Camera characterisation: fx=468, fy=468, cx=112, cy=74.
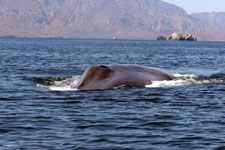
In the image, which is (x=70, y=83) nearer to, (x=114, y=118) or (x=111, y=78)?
(x=111, y=78)

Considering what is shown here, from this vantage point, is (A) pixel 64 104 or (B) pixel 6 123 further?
(A) pixel 64 104

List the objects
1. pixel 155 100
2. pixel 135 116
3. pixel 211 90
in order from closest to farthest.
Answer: pixel 135 116, pixel 155 100, pixel 211 90

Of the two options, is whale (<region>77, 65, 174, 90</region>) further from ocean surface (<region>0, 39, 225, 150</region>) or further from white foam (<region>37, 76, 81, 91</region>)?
white foam (<region>37, 76, 81, 91</region>)

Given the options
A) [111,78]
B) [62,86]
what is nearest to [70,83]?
[62,86]

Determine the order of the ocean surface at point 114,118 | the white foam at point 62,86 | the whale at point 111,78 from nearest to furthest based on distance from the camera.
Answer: the ocean surface at point 114,118
the whale at point 111,78
the white foam at point 62,86

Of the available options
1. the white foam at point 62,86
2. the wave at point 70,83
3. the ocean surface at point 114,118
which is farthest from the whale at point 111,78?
the white foam at point 62,86

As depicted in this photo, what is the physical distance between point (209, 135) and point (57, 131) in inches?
171

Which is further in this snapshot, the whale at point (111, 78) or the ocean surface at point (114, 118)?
the whale at point (111, 78)

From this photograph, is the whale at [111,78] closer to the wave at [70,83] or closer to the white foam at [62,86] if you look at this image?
the wave at [70,83]

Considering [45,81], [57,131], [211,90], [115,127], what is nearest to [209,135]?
[115,127]

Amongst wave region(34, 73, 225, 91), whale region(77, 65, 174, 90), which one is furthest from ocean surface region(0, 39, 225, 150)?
whale region(77, 65, 174, 90)

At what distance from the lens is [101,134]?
1323cm

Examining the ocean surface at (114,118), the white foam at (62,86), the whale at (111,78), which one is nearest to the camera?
the ocean surface at (114,118)

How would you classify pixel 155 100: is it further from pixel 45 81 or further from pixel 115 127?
pixel 45 81
